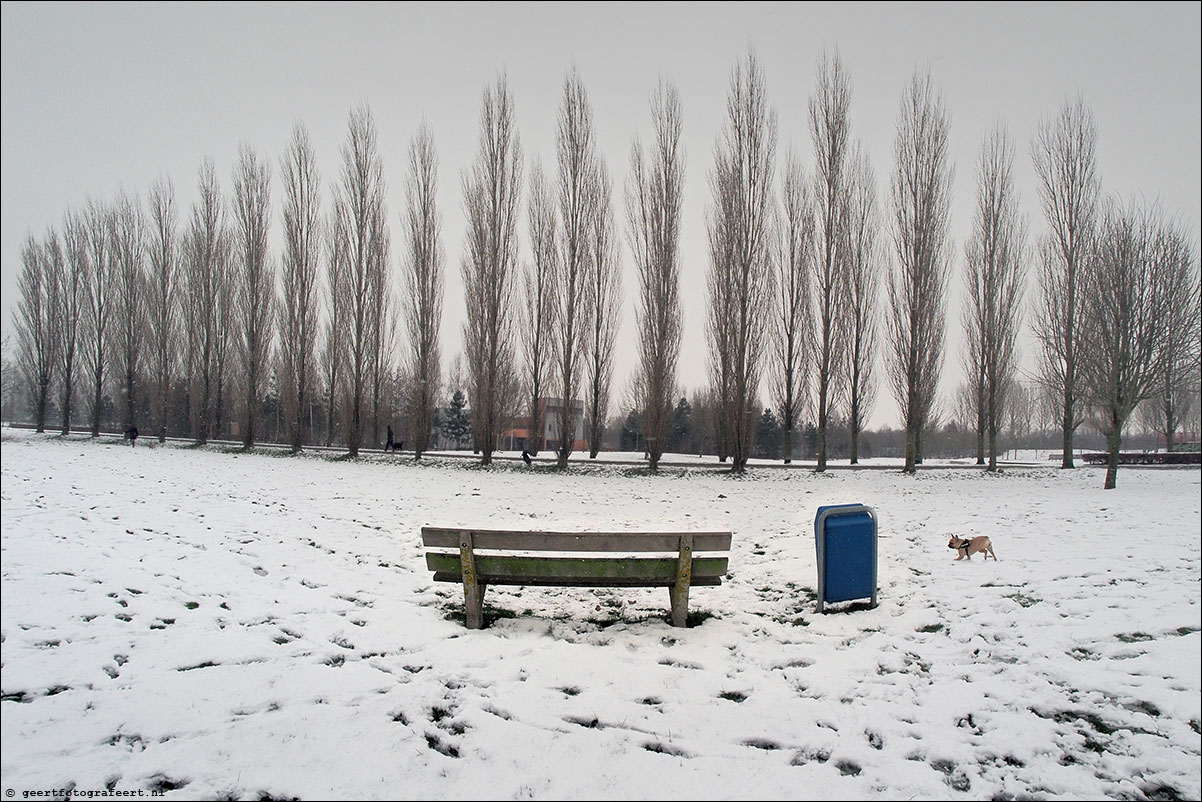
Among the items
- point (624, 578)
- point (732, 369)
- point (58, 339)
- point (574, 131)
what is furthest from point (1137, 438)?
point (58, 339)

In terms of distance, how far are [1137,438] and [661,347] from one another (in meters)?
83.1

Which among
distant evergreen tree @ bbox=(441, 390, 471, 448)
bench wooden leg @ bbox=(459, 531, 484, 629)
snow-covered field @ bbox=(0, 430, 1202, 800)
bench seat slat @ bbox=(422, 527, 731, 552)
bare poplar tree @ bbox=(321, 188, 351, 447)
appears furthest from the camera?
distant evergreen tree @ bbox=(441, 390, 471, 448)

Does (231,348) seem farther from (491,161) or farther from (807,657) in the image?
(807,657)

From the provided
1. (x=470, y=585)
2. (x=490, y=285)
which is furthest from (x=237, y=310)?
(x=470, y=585)

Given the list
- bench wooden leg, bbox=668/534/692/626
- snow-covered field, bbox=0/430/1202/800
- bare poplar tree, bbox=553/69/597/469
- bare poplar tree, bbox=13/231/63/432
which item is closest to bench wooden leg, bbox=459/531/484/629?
snow-covered field, bbox=0/430/1202/800

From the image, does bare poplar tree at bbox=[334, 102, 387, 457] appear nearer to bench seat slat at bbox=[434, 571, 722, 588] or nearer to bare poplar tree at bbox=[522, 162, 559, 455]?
bare poplar tree at bbox=[522, 162, 559, 455]

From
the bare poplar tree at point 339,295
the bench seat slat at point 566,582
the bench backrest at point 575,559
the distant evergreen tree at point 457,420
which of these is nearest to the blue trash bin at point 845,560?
the bench backrest at point 575,559

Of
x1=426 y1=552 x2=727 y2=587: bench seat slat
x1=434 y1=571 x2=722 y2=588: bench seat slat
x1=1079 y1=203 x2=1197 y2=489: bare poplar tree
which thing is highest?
x1=1079 y1=203 x2=1197 y2=489: bare poplar tree

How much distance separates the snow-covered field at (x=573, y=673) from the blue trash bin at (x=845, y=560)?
21 cm

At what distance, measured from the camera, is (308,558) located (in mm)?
5695

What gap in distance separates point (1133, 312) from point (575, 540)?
55.4 ft

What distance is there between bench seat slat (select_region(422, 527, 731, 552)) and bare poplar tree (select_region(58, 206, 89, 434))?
3828 cm

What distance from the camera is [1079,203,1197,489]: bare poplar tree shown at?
1351cm

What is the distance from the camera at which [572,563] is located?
13.4ft
